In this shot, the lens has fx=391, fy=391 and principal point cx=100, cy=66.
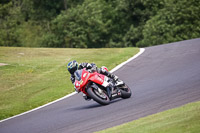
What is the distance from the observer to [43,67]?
22.2 metres

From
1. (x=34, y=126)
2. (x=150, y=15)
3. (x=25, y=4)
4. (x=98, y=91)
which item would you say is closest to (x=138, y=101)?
(x=98, y=91)

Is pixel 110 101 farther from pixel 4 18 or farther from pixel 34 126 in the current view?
pixel 4 18

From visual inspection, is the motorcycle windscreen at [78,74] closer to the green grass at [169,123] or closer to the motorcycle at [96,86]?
the motorcycle at [96,86]

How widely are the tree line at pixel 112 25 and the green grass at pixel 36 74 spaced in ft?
63.7

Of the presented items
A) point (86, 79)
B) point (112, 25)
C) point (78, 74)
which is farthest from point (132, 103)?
point (112, 25)

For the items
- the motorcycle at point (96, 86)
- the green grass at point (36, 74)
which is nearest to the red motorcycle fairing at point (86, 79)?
the motorcycle at point (96, 86)

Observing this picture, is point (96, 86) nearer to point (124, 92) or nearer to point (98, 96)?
point (98, 96)

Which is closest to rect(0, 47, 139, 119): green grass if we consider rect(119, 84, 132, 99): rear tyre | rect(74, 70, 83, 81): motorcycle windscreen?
rect(74, 70, 83, 81): motorcycle windscreen

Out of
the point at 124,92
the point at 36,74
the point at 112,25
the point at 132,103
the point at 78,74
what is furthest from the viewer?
the point at 112,25

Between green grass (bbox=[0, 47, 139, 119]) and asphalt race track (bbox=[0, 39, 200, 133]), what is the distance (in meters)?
1.64

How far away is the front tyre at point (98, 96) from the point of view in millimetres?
11034

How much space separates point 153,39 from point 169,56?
81.9ft

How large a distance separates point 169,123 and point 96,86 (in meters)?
4.00

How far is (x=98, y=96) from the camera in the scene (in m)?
11.2
